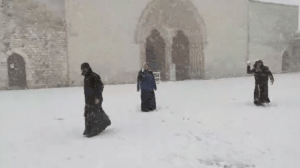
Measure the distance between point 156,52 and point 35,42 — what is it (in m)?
6.98

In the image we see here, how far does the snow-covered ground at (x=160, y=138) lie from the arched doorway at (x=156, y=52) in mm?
8443

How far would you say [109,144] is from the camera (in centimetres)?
389

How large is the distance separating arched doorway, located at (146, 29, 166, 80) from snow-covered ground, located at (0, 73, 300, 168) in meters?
8.44

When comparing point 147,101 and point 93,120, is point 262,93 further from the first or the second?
point 93,120

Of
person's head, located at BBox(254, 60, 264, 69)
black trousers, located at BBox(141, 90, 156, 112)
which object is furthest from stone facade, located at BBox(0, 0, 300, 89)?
person's head, located at BBox(254, 60, 264, 69)

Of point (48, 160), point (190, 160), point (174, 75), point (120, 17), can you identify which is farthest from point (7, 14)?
point (190, 160)

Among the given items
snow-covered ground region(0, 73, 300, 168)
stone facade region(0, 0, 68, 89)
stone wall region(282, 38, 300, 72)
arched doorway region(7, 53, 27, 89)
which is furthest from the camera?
stone wall region(282, 38, 300, 72)

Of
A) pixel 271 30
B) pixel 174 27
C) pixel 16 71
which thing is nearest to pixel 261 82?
pixel 174 27

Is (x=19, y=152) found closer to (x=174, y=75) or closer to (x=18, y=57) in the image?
(x=18, y=57)

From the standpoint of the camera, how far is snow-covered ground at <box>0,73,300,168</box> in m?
3.29

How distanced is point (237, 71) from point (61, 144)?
14755 millimetres

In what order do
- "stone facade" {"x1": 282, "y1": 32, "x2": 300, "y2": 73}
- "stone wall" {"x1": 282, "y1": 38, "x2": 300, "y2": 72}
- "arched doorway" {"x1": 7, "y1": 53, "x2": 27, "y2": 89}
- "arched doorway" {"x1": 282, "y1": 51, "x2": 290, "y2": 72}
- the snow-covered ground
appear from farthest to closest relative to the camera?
"arched doorway" {"x1": 282, "y1": 51, "x2": 290, "y2": 72} < "stone wall" {"x1": 282, "y1": 38, "x2": 300, "y2": 72} < "stone facade" {"x1": 282, "y1": 32, "x2": 300, "y2": 73} < "arched doorway" {"x1": 7, "y1": 53, "x2": 27, "y2": 89} < the snow-covered ground

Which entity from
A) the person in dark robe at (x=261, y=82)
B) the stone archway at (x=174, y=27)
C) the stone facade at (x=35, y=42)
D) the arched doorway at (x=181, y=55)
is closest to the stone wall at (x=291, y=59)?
the stone archway at (x=174, y=27)

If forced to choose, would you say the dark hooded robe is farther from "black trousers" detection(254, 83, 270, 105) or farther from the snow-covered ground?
"black trousers" detection(254, 83, 270, 105)
